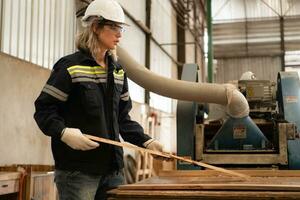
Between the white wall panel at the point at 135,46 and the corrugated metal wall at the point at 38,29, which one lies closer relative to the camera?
the corrugated metal wall at the point at 38,29

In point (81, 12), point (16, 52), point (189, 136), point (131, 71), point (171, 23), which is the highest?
point (171, 23)

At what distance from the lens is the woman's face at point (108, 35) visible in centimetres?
193

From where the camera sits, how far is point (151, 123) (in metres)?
7.30

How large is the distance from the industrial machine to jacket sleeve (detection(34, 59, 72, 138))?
66.7 inches

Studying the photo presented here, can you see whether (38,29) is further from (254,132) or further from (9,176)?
(254,132)

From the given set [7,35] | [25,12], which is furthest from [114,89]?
[25,12]

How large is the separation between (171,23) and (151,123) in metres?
3.35

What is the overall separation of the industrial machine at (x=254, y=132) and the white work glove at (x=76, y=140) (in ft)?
5.49

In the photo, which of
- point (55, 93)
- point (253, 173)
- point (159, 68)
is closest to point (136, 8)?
point (159, 68)

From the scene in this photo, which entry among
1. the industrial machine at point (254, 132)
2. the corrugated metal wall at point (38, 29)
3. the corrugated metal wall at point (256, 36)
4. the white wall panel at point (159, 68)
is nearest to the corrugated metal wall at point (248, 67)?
the corrugated metal wall at point (256, 36)

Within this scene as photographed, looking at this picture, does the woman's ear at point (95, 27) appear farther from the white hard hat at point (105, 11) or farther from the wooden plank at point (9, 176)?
the wooden plank at point (9, 176)

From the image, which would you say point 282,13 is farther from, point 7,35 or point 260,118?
point 7,35

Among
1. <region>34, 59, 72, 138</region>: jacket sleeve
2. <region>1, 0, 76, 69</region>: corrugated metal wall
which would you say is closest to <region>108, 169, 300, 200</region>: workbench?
<region>34, 59, 72, 138</region>: jacket sleeve

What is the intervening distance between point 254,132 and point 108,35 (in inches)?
73.3
